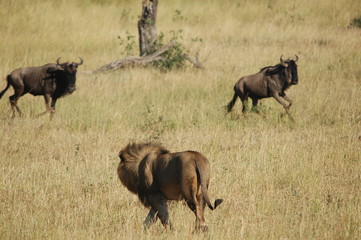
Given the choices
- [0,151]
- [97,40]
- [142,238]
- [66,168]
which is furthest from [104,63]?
[142,238]

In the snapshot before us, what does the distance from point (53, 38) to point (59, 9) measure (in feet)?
11.0

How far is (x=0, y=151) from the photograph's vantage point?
8.23 metres

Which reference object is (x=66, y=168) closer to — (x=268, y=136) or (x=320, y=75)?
(x=268, y=136)

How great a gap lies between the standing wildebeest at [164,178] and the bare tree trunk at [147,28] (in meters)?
10.7

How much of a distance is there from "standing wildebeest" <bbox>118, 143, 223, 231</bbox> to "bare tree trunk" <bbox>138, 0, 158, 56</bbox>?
421 inches

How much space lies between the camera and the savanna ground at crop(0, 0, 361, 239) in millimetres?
5398

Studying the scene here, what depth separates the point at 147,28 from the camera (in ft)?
52.5

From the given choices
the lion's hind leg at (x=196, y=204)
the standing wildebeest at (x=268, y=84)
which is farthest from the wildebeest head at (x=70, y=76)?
the lion's hind leg at (x=196, y=204)

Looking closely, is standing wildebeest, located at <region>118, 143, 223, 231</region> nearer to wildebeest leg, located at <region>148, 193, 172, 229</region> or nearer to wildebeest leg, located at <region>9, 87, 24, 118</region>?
wildebeest leg, located at <region>148, 193, 172, 229</region>

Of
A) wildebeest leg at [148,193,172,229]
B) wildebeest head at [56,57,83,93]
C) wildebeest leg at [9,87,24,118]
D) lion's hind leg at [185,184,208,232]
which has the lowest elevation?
wildebeest leg at [9,87,24,118]

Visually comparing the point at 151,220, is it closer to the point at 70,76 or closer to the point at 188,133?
the point at 188,133

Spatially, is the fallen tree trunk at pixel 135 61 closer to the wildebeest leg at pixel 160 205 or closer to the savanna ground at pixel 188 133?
the savanna ground at pixel 188 133

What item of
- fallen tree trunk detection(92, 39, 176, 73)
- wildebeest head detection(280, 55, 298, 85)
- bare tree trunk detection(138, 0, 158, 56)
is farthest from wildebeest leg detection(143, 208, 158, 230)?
bare tree trunk detection(138, 0, 158, 56)

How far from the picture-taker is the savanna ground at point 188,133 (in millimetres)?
5398
